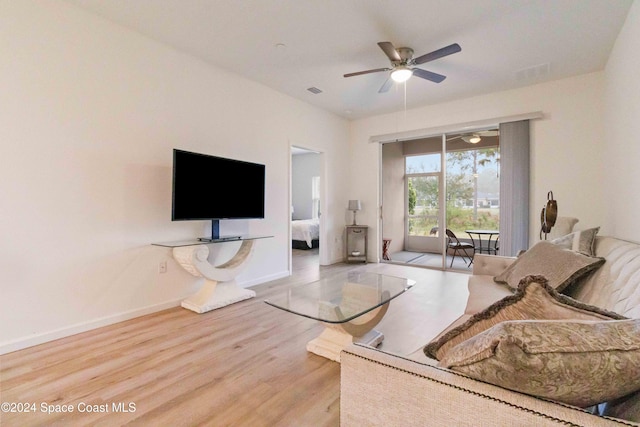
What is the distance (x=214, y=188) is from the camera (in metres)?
3.38

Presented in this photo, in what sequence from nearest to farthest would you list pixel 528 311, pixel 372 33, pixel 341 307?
pixel 528 311, pixel 341 307, pixel 372 33

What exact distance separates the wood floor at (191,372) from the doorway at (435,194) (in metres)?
3.90

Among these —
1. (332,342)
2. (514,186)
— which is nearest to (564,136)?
(514,186)

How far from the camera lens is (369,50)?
11.2 ft

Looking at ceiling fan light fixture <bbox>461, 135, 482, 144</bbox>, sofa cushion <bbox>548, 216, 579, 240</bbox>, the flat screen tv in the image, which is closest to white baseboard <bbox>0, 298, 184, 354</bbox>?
the flat screen tv

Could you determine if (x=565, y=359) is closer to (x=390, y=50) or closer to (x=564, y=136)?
(x=390, y=50)

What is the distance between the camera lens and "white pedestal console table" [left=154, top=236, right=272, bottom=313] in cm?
313

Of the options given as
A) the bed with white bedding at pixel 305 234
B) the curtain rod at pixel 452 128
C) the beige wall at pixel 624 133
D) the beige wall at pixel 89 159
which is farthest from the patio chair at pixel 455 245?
the beige wall at pixel 89 159

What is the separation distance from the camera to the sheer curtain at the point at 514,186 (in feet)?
14.9

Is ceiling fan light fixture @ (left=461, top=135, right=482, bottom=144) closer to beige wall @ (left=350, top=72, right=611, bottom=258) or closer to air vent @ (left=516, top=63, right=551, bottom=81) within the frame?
beige wall @ (left=350, top=72, right=611, bottom=258)

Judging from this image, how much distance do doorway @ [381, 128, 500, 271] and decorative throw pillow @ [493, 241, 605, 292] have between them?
3.77 metres

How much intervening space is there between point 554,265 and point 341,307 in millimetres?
1415

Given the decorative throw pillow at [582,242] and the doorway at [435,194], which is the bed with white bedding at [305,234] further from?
the decorative throw pillow at [582,242]

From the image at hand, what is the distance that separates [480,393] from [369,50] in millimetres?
3499
